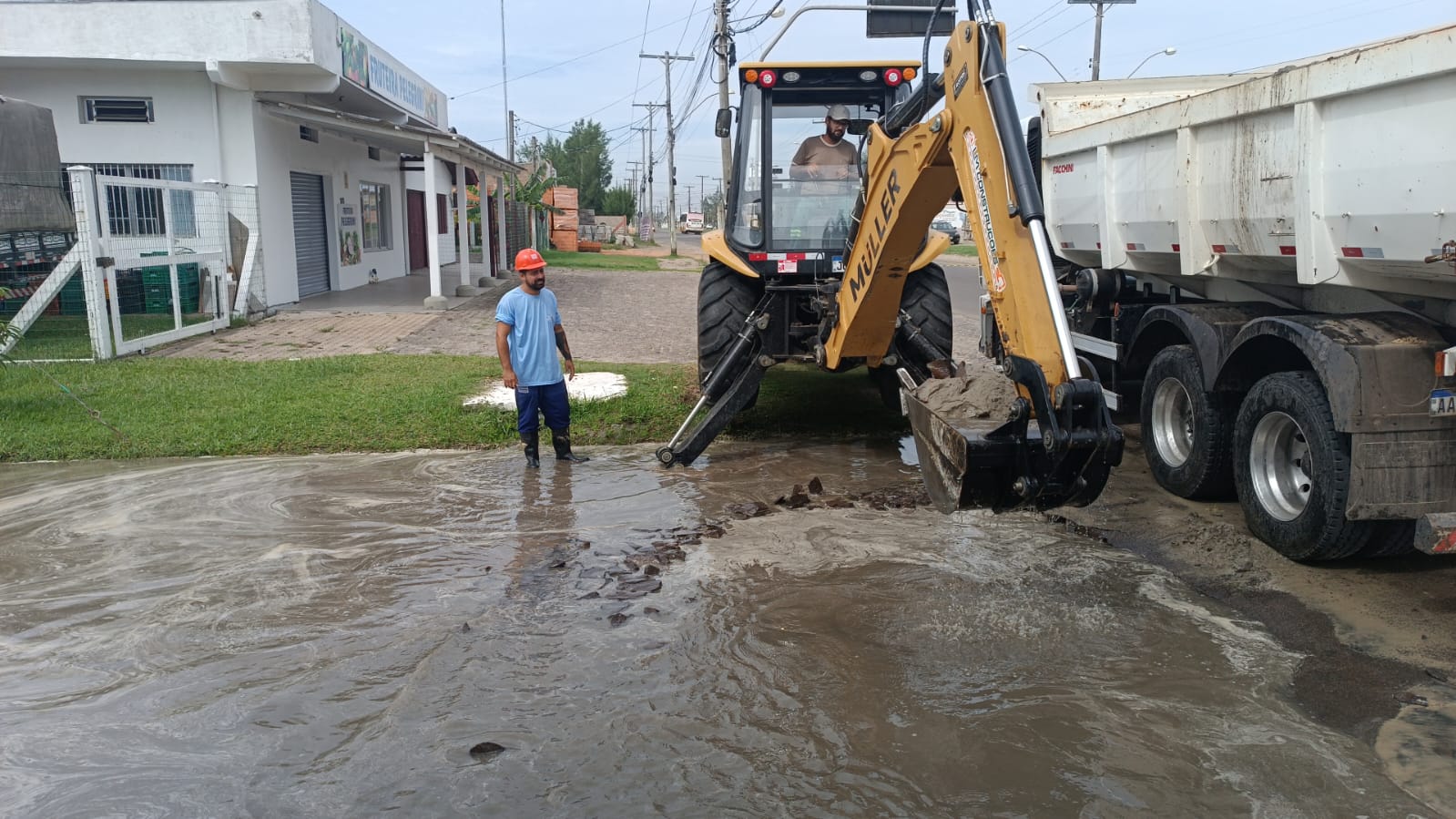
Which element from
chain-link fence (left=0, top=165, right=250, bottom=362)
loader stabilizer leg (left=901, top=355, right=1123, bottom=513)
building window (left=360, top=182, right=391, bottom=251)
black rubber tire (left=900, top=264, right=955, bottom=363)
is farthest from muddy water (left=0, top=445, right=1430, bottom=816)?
building window (left=360, top=182, right=391, bottom=251)

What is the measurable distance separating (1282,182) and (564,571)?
4.18 meters

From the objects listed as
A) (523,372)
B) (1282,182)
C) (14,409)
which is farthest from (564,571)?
(14,409)

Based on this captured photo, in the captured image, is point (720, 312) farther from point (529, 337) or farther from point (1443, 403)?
point (1443, 403)

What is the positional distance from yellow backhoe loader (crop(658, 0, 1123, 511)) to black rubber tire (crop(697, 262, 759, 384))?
13 millimetres

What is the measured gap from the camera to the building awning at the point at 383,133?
52.5ft

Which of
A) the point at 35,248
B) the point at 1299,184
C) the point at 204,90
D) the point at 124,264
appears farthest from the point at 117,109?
the point at 1299,184

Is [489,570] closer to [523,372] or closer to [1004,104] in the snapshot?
[523,372]

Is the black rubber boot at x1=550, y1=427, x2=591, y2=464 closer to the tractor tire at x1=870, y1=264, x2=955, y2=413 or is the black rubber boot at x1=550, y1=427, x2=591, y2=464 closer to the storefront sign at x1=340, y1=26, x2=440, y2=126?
the tractor tire at x1=870, y1=264, x2=955, y2=413

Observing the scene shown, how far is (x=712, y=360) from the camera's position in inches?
335

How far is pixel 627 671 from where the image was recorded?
4344 millimetres

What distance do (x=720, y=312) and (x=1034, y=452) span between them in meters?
4.36

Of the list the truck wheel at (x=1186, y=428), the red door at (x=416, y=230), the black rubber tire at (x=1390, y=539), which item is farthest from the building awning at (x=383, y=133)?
the black rubber tire at (x=1390, y=539)

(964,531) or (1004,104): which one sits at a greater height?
(1004,104)

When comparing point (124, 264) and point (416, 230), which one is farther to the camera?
point (416, 230)
